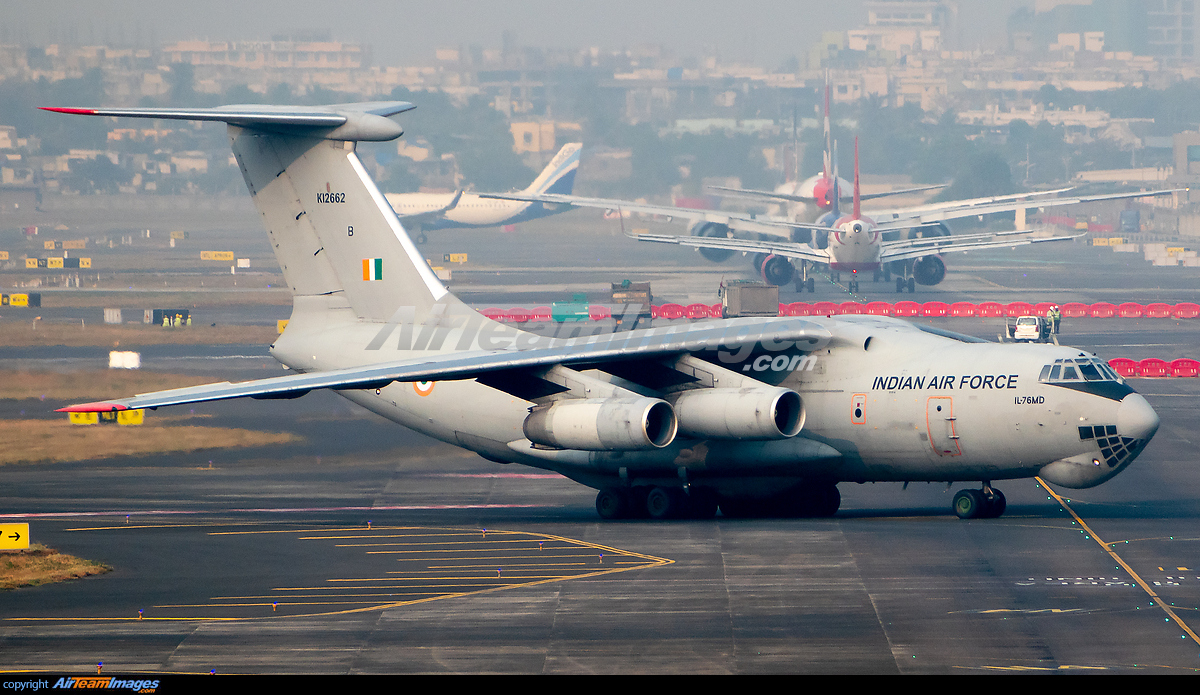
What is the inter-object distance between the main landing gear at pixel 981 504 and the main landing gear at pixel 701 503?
8.13 ft

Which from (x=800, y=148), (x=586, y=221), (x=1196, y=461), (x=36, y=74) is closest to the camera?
(x=1196, y=461)

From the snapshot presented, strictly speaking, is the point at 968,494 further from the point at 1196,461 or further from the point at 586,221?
the point at 586,221

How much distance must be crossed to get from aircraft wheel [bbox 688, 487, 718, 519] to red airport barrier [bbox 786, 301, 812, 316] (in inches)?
1610

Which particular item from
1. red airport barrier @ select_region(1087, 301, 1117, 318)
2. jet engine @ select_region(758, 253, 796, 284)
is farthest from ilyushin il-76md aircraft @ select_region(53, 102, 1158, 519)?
jet engine @ select_region(758, 253, 796, 284)

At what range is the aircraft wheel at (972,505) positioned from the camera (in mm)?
25391

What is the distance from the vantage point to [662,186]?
171 metres

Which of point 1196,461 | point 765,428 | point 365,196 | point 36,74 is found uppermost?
point 36,74

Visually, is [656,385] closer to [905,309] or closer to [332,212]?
[332,212]

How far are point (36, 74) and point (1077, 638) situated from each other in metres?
187

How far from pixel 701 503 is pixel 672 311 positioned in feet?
140

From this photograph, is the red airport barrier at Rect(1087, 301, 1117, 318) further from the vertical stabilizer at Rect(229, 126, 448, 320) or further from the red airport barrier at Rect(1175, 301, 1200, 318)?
the vertical stabilizer at Rect(229, 126, 448, 320)

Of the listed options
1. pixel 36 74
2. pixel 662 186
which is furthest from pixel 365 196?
pixel 36 74

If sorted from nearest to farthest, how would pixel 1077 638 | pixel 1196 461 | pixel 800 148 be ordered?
pixel 1077 638 → pixel 1196 461 → pixel 800 148

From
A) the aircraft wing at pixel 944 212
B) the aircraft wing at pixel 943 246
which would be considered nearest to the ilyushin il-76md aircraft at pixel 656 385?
the aircraft wing at pixel 943 246
